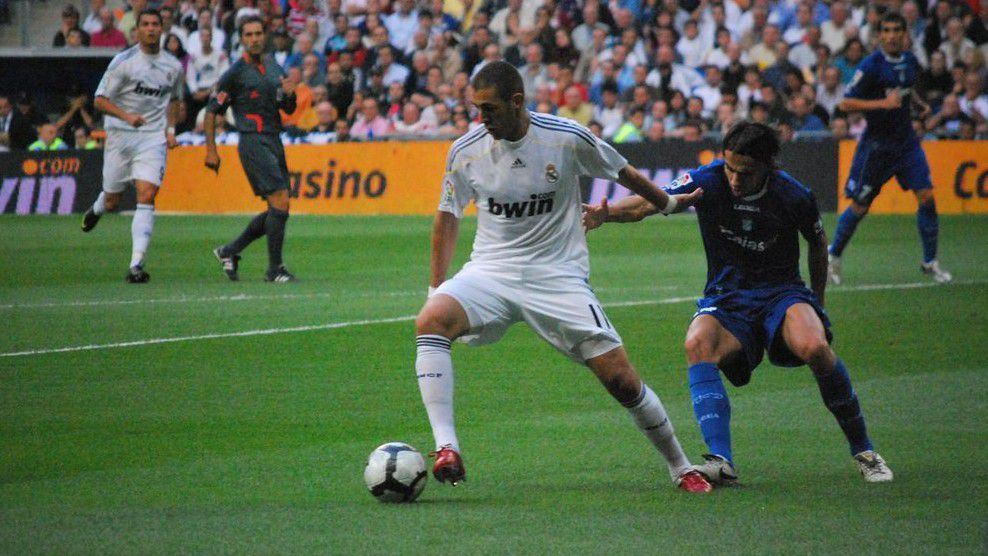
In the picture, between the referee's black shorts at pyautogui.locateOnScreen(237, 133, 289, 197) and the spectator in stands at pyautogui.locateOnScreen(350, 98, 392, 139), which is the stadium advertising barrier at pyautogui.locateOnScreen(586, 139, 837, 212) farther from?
the referee's black shorts at pyautogui.locateOnScreen(237, 133, 289, 197)

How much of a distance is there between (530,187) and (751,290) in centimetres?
109

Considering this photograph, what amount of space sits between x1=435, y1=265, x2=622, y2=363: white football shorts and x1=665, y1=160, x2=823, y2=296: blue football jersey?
26.9 inches

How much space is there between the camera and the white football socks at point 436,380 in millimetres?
6195

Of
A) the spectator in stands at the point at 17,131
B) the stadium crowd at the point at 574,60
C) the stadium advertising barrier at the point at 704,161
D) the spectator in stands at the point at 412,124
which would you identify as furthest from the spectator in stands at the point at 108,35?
the stadium advertising barrier at the point at 704,161

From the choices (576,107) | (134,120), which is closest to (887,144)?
(134,120)

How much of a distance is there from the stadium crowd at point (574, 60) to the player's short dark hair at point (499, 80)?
17959 millimetres

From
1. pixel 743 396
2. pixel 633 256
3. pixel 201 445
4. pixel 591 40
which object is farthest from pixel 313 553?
pixel 591 40

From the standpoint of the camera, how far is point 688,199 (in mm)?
6582

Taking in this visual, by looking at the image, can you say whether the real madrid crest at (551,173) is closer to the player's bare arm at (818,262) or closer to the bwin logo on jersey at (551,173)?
the bwin logo on jersey at (551,173)

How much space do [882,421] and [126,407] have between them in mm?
3896

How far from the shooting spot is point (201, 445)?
23.5 feet

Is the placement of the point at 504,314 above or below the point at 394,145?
above

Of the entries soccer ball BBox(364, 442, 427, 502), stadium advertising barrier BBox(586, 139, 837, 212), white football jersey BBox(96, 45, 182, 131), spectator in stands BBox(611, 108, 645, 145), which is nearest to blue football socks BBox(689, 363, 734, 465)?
soccer ball BBox(364, 442, 427, 502)

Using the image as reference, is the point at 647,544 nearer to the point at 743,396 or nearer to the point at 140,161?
the point at 743,396
